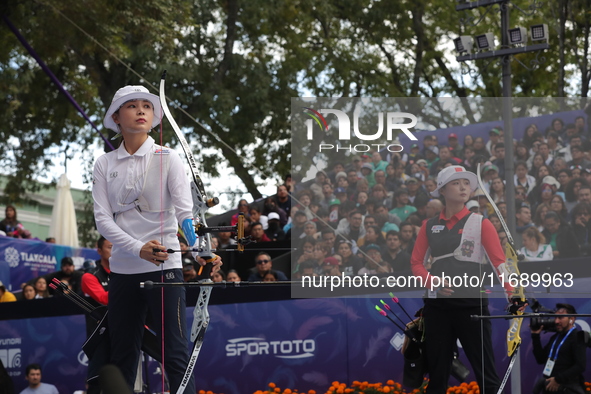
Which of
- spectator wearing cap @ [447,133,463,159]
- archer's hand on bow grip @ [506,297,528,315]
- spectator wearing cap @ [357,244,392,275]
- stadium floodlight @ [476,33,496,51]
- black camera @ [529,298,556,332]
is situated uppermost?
stadium floodlight @ [476,33,496,51]

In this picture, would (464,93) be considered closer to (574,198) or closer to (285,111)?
(285,111)

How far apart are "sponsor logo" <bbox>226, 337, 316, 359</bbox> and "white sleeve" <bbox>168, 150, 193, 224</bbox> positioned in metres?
4.73

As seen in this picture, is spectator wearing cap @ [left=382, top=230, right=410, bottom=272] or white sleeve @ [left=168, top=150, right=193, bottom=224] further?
spectator wearing cap @ [left=382, top=230, right=410, bottom=272]

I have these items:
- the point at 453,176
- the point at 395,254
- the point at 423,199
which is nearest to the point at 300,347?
the point at 395,254

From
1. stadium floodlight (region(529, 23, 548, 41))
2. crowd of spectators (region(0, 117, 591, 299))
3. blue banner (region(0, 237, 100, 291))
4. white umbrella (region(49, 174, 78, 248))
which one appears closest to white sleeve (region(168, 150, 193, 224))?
crowd of spectators (region(0, 117, 591, 299))

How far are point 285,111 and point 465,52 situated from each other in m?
8.83

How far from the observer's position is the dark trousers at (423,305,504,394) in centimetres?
614

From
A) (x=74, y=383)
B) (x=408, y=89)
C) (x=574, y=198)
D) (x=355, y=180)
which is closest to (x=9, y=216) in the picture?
(x=74, y=383)

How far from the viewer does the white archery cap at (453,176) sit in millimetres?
6664

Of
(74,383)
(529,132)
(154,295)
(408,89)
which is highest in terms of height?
(408,89)

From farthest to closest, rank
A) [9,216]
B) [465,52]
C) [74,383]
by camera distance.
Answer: [9,216], [465,52], [74,383]

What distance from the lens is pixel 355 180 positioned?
6.80 meters

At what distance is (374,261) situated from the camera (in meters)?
6.82

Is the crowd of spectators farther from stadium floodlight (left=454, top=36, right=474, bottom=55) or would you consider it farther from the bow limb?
stadium floodlight (left=454, top=36, right=474, bottom=55)
